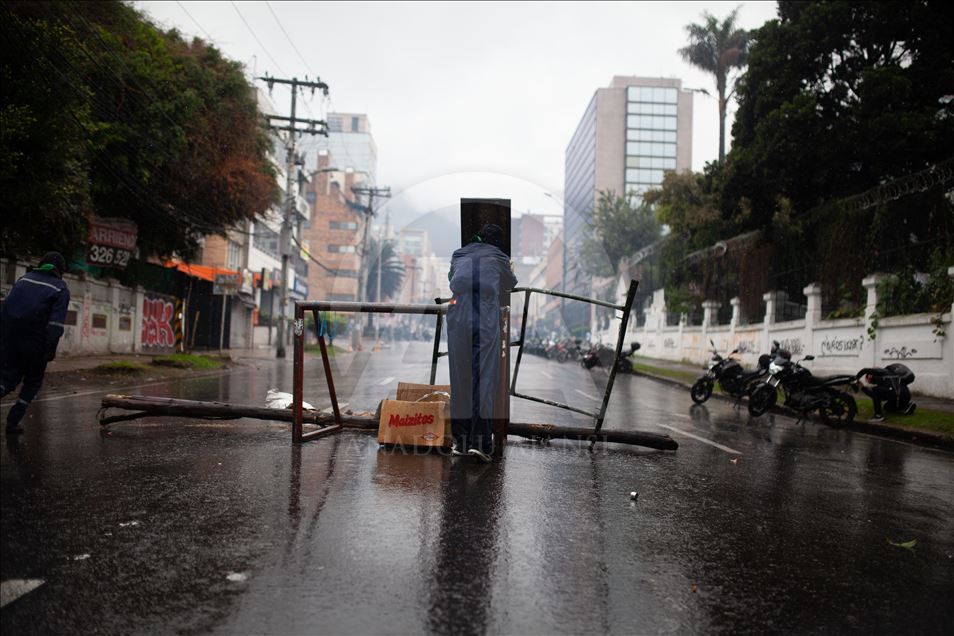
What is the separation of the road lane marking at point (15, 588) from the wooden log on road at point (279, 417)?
4455mm

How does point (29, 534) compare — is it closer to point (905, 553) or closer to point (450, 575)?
point (450, 575)

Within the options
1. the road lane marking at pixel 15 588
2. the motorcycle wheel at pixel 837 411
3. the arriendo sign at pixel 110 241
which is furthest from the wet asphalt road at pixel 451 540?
the arriendo sign at pixel 110 241

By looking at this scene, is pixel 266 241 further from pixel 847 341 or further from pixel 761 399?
pixel 761 399

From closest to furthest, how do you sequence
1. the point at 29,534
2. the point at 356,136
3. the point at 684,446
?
the point at 29,534
the point at 684,446
the point at 356,136

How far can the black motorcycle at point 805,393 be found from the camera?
11836 mm

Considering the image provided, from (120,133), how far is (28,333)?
14.5 metres

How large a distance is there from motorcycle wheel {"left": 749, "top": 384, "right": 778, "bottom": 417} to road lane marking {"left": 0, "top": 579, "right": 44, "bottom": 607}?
11.6 m

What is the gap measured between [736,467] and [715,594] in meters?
3.76

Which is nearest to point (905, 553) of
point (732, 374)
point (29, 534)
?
point (29, 534)

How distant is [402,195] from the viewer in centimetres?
1451

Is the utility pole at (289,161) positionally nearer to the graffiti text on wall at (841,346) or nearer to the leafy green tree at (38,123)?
the leafy green tree at (38,123)

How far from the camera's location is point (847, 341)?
18.5m

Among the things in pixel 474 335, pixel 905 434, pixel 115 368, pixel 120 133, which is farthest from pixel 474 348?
pixel 120 133

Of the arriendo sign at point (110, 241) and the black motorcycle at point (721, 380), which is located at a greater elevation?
the arriendo sign at point (110, 241)
